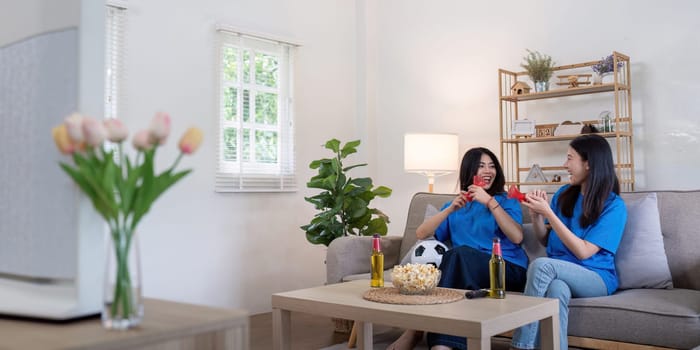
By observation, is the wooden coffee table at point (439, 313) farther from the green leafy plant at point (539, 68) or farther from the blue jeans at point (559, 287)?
the green leafy plant at point (539, 68)

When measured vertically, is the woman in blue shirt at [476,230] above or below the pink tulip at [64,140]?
below

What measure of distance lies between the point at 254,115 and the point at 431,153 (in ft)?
4.40

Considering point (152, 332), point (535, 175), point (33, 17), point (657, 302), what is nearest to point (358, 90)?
point (535, 175)

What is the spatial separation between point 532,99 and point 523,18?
63cm

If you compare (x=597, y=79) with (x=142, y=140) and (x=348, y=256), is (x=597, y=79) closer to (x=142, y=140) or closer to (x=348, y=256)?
(x=348, y=256)

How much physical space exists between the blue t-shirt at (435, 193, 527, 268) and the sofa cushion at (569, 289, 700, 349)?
21.1 inches

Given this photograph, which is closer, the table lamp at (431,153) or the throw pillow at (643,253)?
the throw pillow at (643,253)

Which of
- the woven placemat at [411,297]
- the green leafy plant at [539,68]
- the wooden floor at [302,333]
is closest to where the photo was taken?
the woven placemat at [411,297]

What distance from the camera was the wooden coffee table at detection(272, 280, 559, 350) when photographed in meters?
2.15

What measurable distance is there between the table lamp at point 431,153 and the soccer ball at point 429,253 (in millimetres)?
1318

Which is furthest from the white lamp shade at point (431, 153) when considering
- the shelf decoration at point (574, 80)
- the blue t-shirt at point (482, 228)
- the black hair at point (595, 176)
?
the black hair at point (595, 176)

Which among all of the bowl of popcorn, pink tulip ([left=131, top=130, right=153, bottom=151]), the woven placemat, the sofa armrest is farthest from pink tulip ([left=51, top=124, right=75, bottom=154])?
the sofa armrest

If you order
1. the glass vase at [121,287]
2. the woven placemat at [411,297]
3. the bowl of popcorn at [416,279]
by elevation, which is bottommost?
the woven placemat at [411,297]

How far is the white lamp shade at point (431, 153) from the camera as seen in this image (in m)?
4.70
